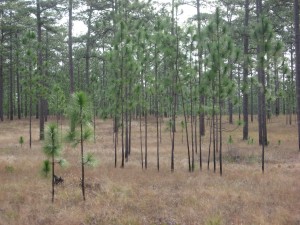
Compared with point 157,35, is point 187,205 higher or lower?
lower

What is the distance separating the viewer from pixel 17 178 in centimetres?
1225

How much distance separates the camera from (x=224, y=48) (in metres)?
13.6

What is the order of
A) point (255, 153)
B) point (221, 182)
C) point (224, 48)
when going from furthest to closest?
point (255, 153) < point (224, 48) < point (221, 182)

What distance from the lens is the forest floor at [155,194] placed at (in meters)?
8.12

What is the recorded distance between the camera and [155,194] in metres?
10.3

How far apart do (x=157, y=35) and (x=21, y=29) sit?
21.5 meters

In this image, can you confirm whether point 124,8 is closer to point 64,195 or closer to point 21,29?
point 64,195

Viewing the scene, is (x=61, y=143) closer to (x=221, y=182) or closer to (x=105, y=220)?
(x=105, y=220)

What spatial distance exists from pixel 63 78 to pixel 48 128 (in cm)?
2912

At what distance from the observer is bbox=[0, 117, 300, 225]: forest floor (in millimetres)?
8117

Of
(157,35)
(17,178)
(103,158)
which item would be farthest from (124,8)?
(17,178)

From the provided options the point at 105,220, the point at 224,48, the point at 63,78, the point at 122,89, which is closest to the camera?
the point at 105,220

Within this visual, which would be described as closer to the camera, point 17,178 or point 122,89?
point 17,178

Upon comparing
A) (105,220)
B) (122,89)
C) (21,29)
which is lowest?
(105,220)
